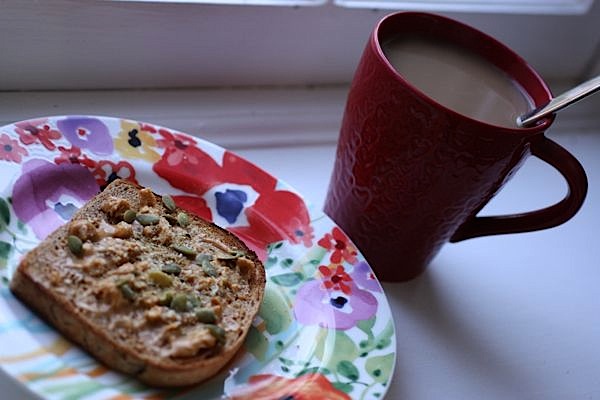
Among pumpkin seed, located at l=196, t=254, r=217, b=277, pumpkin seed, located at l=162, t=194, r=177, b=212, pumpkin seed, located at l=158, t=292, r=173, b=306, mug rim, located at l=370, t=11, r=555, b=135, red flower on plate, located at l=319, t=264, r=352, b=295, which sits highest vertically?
mug rim, located at l=370, t=11, r=555, b=135

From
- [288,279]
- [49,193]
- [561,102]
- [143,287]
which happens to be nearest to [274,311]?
[288,279]

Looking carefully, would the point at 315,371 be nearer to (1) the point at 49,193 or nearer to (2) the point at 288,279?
(2) the point at 288,279

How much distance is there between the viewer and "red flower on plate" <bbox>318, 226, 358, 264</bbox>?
76cm

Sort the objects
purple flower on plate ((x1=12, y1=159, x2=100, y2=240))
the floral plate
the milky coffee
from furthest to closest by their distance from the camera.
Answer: the milky coffee → purple flower on plate ((x1=12, y1=159, x2=100, y2=240)) → the floral plate

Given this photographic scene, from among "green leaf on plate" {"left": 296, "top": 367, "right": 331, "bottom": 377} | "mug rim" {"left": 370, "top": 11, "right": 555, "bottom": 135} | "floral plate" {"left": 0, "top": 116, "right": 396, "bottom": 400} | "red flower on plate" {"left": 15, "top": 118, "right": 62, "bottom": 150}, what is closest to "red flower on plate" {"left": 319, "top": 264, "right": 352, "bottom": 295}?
"floral plate" {"left": 0, "top": 116, "right": 396, "bottom": 400}

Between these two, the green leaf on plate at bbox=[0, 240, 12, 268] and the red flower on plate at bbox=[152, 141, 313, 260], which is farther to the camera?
the red flower on plate at bbox=[152, 141, 313, 260]

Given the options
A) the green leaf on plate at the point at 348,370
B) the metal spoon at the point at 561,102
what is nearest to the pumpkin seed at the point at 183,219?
the green leaf on plate at the point at 348,370

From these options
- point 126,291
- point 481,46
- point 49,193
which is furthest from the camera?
point 481,46

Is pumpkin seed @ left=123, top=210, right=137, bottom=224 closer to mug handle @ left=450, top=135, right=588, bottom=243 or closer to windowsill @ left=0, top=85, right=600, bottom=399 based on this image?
windowsill @ left=0, top=85, right=600, bottom=399

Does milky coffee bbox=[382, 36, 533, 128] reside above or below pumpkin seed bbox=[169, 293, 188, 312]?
above

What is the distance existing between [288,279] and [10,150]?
306 millimetres

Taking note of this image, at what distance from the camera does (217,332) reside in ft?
2.01

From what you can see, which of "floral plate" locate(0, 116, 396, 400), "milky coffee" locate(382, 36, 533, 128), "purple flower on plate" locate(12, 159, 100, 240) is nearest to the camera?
"floral plate" locate(0, 116, 396, 400)

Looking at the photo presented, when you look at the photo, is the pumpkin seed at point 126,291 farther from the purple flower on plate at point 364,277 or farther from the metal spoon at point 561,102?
the metal spoon at point 561,102
